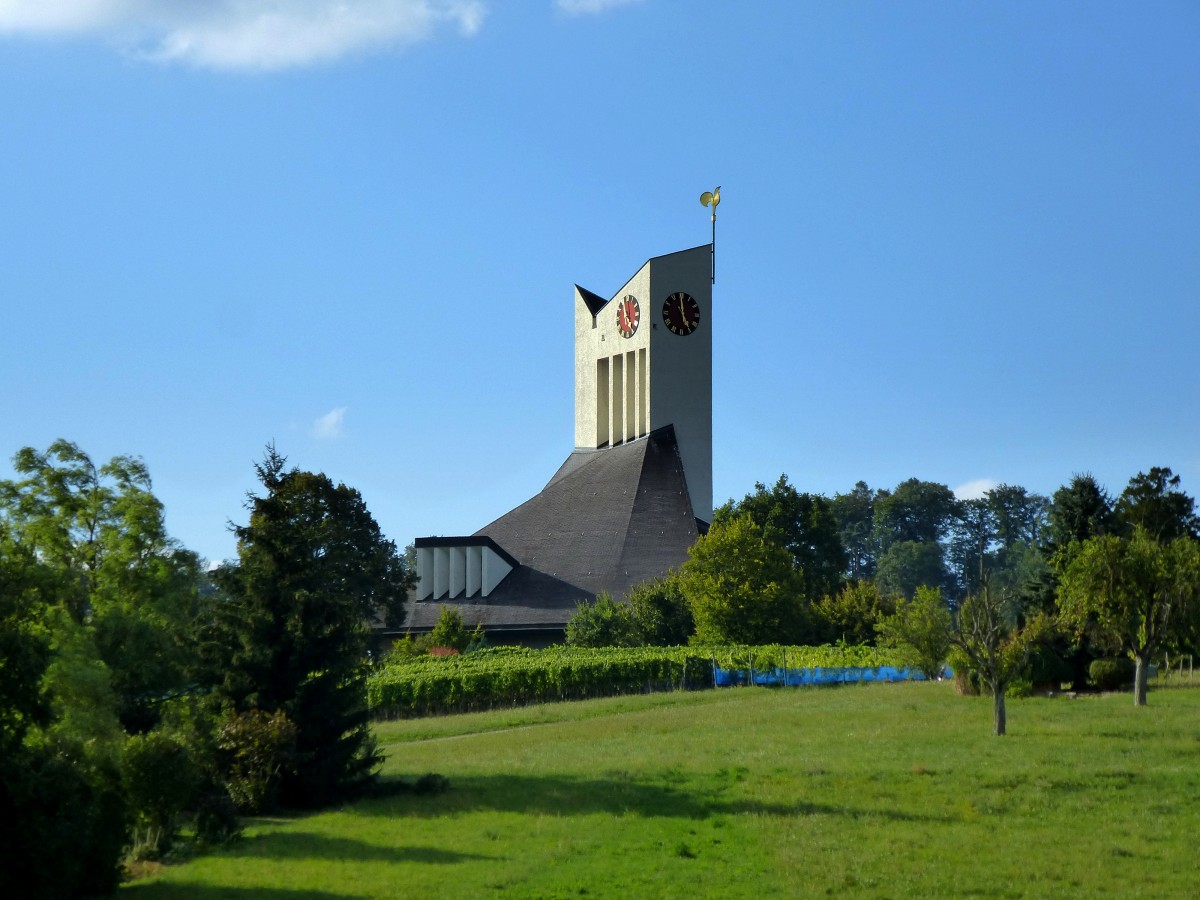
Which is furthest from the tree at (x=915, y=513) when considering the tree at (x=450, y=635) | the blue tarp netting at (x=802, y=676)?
the blue tarp netting at (x=802, y=676)

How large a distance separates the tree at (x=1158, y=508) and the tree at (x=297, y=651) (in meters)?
29.1

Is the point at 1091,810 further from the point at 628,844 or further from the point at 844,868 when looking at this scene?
the point at 628,844

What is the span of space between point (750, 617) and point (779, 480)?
19220 millimetres

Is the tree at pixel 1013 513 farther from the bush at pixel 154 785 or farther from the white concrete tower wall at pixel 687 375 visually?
the bush at pixel 154 785

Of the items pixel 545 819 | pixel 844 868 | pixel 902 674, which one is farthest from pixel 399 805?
pixel 902 674

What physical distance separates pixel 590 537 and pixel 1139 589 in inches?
1547

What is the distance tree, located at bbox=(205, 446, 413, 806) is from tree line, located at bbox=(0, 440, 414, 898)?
34 mm

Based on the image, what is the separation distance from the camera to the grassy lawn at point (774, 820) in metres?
16.3

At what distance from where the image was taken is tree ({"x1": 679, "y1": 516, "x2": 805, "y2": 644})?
52406 millimetres

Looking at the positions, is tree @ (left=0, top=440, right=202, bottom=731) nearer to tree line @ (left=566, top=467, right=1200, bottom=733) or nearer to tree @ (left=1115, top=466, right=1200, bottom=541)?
tree line @ (left=566, top=467, right=1200, bottom=733)

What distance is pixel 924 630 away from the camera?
33594 millimetres

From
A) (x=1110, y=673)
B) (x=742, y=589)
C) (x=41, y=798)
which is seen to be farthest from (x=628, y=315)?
(x=41, y=798)

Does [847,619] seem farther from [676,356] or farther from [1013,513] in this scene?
[1013,513]

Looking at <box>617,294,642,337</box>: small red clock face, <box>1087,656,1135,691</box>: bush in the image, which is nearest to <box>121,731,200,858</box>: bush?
<box>1087,656,1135,691</box>: bush
